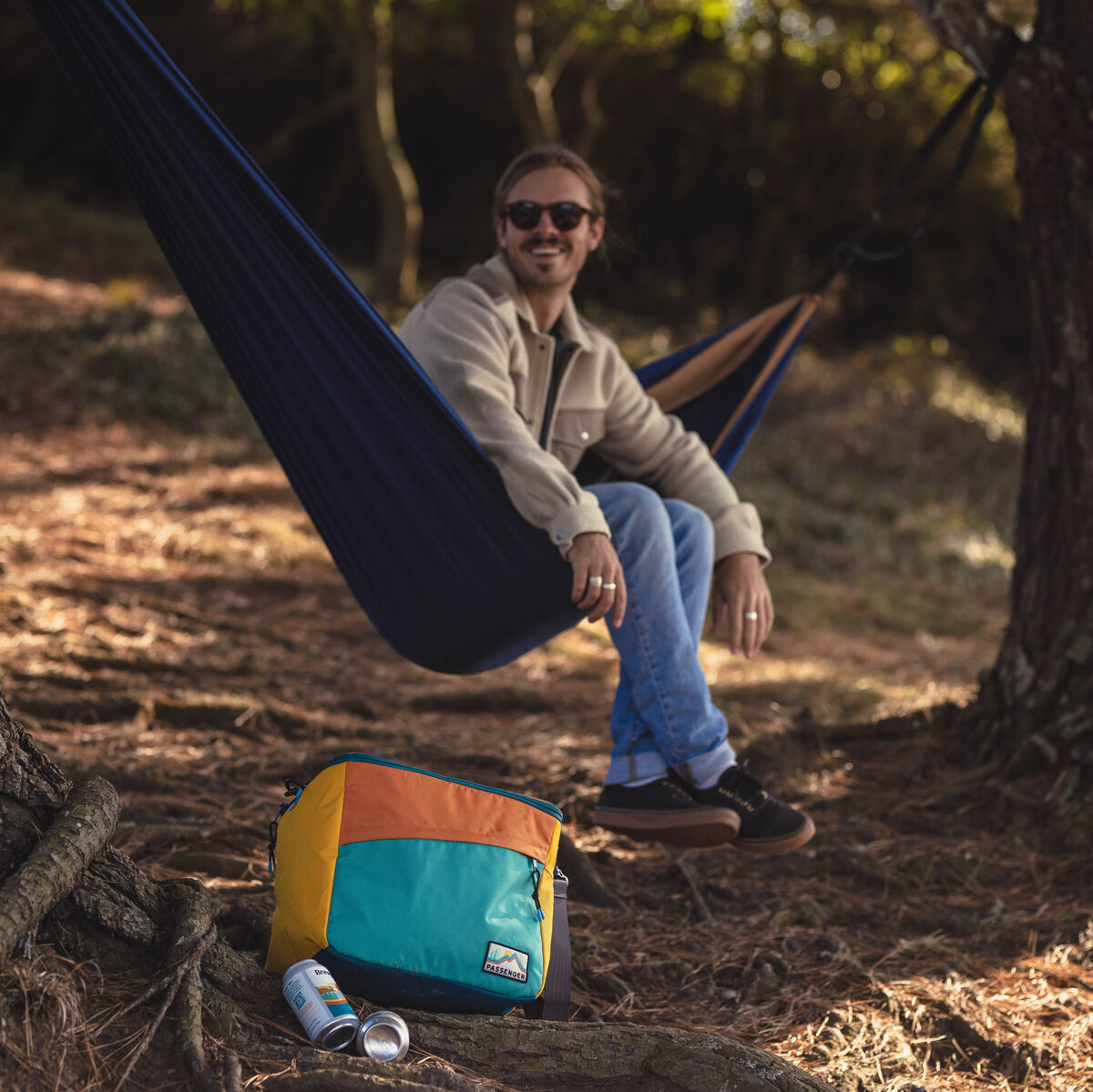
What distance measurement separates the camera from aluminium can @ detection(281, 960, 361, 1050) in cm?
109

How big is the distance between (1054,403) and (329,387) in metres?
1.40

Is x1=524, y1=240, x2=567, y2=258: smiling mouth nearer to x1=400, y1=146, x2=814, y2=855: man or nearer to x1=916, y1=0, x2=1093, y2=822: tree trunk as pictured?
x1=400, y1=146, x2=814, y2=855: man

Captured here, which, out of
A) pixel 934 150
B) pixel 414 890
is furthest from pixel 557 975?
pixel 934 150

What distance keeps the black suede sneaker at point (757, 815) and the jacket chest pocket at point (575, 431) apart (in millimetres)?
656

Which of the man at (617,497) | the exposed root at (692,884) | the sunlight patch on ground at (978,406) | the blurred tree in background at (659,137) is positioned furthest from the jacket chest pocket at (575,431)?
the blurred tree in background at (659,137)

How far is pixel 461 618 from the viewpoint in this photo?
1673 mm

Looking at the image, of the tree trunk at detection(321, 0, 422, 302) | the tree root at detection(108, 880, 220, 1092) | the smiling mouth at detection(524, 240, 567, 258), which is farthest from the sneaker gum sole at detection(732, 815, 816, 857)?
the tree trunk at detection(321, 0, 422, 302)

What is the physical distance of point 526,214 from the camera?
1.88 m

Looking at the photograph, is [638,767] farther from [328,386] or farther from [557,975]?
[328,386]

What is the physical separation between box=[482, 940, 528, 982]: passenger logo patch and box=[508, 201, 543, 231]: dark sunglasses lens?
119cm

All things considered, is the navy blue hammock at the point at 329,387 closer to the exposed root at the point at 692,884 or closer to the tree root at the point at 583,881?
the tree root at the point at 583,881

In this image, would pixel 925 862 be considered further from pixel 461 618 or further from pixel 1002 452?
pixel 1002 452

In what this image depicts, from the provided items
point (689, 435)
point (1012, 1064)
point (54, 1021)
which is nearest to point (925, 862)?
point (1012, 1064)

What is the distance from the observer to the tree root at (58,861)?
101 centimetres
